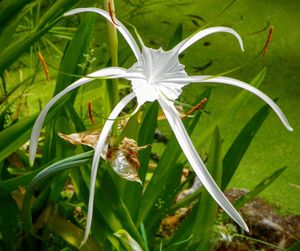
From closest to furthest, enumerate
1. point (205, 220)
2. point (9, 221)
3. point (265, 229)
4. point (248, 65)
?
point (205, 220) → point (9, 221) → point (265, 229) → point (248, 65)

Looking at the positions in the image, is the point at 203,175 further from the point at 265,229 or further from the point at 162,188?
the point at 265,229

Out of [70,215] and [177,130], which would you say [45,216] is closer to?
[70,215]

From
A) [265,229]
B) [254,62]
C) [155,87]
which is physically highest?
[254,62]

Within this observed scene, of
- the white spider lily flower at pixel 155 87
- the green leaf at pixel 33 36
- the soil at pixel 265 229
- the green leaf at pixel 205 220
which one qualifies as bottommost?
the soil at pixel 265 229

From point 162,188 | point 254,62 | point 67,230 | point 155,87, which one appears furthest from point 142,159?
point 254,62

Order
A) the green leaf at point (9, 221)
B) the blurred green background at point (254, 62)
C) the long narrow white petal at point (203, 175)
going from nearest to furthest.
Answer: the long narrow white petal at point (203, 175) → the green leaf at point (9, 221) → the blurred green background at point (254, 62)

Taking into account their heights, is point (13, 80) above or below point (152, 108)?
above

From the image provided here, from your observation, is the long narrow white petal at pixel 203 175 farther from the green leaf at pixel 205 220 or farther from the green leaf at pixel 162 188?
the green leaf at pixel 162 188

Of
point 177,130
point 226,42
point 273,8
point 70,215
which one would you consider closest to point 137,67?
point 177,130

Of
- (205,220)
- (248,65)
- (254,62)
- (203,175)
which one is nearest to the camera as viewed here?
(203,175)

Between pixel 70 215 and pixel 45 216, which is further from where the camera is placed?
pixel 70 215

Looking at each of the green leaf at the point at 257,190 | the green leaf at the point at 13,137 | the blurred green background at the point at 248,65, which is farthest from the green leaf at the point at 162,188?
the blurred green background at the point at 248,65
